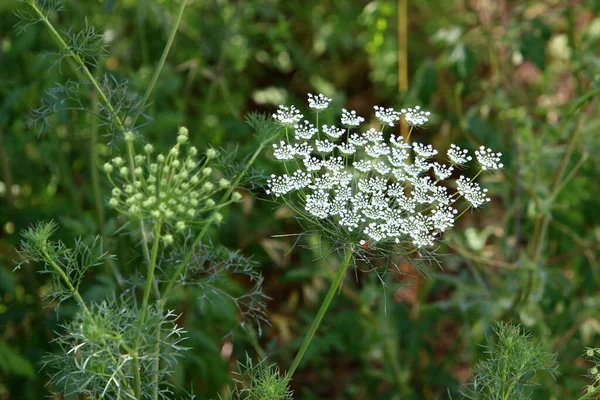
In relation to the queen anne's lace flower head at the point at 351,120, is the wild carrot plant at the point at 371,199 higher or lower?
lower

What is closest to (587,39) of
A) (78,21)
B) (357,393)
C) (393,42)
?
(393,42)

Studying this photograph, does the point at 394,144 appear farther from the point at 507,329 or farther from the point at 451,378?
the point at 451,378

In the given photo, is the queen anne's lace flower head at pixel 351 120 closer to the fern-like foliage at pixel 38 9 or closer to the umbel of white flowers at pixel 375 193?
the umbel of white flowers at pixel 375 193

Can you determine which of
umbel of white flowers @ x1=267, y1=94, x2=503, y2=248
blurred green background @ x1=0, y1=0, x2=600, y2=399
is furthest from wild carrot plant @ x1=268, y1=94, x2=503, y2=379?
blurred green background @ x1=0, y1=0, x2=600, y2=399

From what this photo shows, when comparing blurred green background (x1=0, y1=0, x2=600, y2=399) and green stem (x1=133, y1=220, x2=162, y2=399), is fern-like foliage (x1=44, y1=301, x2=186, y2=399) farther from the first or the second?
blurred green background (x1=0, y1=0, x2=600, y2=399)

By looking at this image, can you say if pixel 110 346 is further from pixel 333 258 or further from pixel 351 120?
pixel 333 258

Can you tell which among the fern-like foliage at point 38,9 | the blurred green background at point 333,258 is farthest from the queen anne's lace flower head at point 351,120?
the blurred green background at point 333,258

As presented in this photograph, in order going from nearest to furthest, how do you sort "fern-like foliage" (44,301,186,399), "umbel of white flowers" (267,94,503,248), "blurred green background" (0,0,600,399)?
1. "fern-like foliage" (44,301,186,399)
2. "umbel of white flowers" (267,94,503,248)
3. "blurred green background" (0,0,600,399)

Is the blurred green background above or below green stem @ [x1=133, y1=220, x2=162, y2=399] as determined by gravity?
above

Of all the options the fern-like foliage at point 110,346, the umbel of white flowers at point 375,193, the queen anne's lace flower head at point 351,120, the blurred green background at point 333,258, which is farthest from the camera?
the blurred green background at point 333,258
